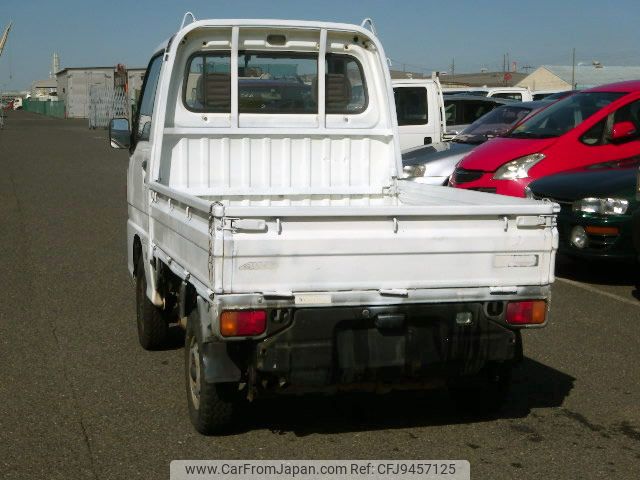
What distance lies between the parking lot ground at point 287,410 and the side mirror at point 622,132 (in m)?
2.20

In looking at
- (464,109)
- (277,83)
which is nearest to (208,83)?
(277,83)

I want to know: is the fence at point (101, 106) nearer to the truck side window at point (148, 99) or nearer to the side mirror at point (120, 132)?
the side mirror at point (120, 132)

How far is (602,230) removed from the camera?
889 cm

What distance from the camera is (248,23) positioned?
21.5 feet

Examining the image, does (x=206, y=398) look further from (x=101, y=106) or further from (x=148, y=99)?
(x=101, y=106)

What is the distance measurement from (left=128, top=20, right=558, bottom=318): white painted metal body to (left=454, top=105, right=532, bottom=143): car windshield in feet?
25.2

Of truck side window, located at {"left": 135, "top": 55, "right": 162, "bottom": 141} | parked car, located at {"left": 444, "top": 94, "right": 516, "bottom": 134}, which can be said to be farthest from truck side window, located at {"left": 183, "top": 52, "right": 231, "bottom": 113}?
parked car, located at {"left": 444, "top": 94, "right": 516, "bottom": 134}

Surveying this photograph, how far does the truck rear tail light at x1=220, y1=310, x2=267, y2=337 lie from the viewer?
4.45 m

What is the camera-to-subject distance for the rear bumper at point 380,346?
4.55 meters

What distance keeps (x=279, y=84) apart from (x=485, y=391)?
2.63 meters

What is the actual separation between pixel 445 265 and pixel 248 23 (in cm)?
264

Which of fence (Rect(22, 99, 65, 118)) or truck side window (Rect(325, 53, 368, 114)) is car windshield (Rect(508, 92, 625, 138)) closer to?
truck side window (Rect(325, 53, 368, 114))

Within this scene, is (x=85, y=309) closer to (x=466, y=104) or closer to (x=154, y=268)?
(x=154, y=268)

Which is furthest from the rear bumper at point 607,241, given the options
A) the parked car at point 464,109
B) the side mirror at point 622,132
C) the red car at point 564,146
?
the parked car at point 464,109
